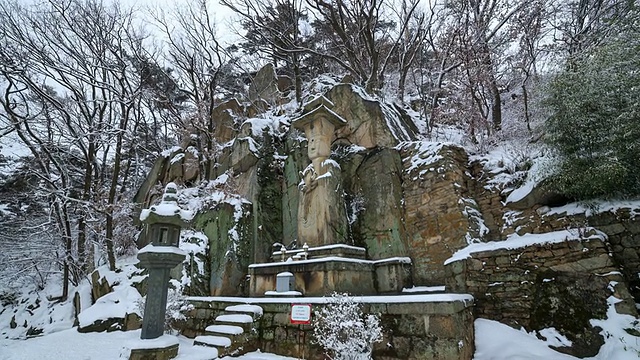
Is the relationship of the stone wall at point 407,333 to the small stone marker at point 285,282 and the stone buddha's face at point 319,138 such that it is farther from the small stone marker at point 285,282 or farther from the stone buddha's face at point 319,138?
the stone buddha's face at point 319,138

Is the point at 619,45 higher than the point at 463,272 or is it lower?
higher

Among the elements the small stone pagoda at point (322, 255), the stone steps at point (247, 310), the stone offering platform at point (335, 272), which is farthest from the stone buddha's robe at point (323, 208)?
the stone steps at point (247, 310)

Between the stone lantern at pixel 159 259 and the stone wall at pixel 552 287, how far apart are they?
4.84m

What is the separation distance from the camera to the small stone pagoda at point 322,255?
613 centimetres

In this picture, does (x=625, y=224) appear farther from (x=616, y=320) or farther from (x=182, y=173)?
(x=182, y=173)

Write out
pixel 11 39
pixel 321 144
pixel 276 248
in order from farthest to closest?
pixel 11 39 < pixel 276 248 < pixel 321 144

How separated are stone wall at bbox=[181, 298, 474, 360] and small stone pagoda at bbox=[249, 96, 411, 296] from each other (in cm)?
85

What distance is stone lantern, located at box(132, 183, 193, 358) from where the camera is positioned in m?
4.59

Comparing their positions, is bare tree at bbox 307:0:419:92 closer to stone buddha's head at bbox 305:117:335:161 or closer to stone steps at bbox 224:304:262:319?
stone buddha's head at bbox 305:117:335:161

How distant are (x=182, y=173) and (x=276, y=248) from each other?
23.1ft

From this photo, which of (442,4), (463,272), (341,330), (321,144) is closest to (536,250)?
(463,272)

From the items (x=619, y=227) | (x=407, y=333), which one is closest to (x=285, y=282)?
(x=407, y=333)

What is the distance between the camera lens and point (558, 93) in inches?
205

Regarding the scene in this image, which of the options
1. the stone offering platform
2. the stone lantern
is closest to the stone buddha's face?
the stone offering platform
